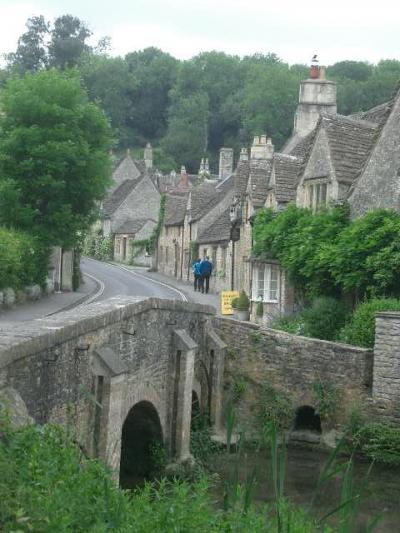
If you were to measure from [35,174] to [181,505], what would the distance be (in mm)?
33520

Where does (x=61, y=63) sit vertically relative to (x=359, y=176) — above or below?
above

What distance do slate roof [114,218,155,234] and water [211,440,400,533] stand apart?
50.3m

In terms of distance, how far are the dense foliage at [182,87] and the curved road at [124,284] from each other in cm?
4292

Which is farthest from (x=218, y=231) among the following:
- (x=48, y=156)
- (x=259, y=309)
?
(x=259, y=309)

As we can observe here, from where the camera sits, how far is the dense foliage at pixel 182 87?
354 feet

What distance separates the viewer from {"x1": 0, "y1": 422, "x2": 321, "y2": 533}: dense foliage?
817 cm

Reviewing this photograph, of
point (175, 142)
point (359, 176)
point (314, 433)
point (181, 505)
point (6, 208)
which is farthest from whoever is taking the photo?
point (175, 142)

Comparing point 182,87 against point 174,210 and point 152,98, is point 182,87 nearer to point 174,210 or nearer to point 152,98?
point 152,98

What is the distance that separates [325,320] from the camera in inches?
1104

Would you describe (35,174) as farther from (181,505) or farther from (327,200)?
(181,505)

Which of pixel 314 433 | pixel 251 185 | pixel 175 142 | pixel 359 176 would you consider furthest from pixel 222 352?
pixel 175 142

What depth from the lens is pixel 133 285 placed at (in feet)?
167

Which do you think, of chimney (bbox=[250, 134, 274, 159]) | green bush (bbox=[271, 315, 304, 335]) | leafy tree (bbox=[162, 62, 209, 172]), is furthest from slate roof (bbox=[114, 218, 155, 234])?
green bush (bbox=[271, 315, 304, 335])

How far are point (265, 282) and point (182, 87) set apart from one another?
8928 cm
